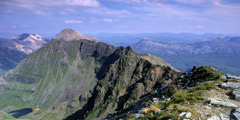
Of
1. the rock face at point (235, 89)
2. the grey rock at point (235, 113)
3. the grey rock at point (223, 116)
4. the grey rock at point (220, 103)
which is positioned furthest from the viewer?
the rock face at point (235, 89)

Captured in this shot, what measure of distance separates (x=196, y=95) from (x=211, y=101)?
112 inches

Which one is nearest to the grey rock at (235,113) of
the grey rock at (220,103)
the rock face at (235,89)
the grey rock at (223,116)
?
the grey rock at (223,116)

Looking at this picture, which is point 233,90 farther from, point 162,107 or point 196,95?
point 162,107

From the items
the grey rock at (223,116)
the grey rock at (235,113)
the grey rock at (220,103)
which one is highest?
the grey rock at (220,103)

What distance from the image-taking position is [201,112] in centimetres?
1984

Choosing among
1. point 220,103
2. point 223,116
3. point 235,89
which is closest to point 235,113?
point 223,116

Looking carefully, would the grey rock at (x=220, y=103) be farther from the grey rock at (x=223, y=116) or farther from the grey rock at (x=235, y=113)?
the grey rock at (x=223, y=116)

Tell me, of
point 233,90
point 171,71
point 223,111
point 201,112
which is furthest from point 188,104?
point 171,71

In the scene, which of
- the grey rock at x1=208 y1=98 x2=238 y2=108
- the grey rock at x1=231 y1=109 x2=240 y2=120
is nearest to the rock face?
the grey rock at x1=208 y1=98 x2=238 y2=108

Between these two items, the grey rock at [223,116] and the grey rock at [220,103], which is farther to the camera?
the grey rock at [220,103]

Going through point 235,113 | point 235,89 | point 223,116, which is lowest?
point 223,116

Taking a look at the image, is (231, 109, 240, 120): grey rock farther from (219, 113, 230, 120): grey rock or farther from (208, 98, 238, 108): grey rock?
(208, 98, 238, 108): grey rock

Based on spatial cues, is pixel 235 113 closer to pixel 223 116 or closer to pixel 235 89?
pixel 223 116

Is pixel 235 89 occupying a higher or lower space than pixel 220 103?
higher
